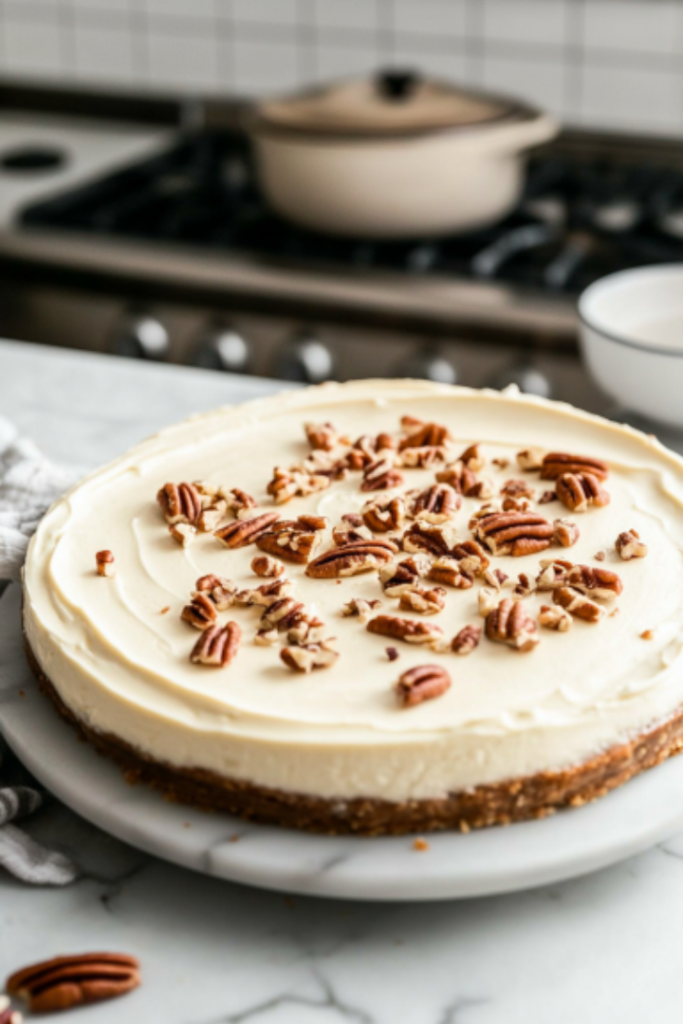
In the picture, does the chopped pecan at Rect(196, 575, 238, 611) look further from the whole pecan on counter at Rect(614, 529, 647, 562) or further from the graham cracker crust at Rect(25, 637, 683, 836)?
the whole pecan on counter at Rect(614, 529, 647, 562)

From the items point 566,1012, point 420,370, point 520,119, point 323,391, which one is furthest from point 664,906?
point 520,119

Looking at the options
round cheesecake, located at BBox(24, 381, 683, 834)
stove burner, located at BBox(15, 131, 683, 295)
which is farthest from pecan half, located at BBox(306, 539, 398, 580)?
stove burner, located at BBox(15, 131, 683, 295)

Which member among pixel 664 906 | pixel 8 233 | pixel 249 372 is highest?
pixel 664 906

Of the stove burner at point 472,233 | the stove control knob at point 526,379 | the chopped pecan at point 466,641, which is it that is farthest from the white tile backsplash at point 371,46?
the chopped pecan at point 466,641

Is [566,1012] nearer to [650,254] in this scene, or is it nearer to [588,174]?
[650,254]

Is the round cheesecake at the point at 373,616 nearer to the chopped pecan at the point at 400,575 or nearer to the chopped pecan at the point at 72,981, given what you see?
the chopped pecan at the point at 400,575
